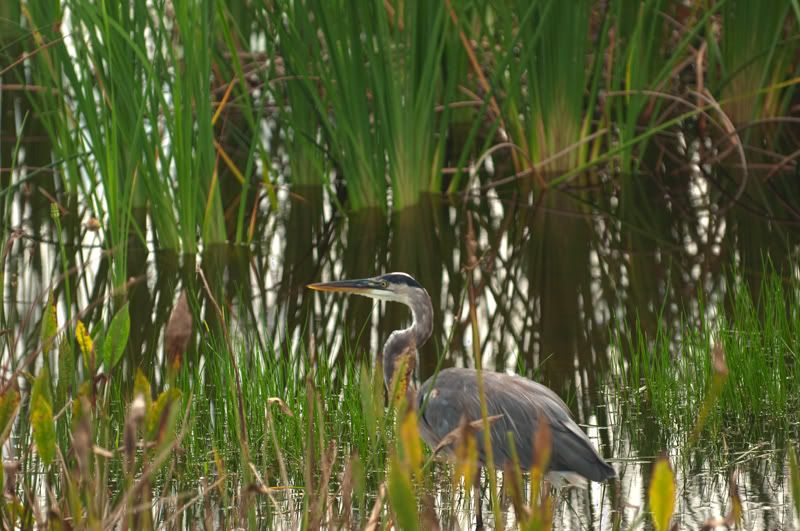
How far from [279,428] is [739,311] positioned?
1.56 meters

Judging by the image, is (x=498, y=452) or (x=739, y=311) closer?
(x=498, y=452)

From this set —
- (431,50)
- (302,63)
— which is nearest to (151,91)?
(302,63)

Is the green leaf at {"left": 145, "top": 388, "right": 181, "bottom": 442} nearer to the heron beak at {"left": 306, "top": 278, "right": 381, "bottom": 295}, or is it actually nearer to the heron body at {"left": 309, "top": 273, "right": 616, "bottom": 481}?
the heron body at {"left": 309, "top": 273, "right": 616, "bottom": 481}

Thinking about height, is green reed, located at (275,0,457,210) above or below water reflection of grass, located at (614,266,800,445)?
above

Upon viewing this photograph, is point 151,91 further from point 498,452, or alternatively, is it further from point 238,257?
point 498,452

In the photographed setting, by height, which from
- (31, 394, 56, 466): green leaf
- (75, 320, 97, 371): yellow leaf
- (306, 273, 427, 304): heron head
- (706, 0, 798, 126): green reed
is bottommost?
(31, 394, 56, 466): green leaf

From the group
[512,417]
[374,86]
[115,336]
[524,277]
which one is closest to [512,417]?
[512,417]

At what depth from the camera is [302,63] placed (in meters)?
6.01

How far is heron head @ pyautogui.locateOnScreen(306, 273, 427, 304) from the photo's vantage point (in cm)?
394

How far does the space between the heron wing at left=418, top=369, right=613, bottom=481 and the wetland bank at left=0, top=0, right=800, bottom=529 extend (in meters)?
0.13

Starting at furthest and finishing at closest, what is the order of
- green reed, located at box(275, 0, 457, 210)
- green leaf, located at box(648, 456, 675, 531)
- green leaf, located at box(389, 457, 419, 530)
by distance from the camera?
green reed, located at box(275, 0, 457, 210)
green leaf, located at box(648, 456, 675, 531)
green leaf, located at box(389, 457, 419, 530)

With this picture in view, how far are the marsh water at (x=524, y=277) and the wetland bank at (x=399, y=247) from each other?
2 centimetres

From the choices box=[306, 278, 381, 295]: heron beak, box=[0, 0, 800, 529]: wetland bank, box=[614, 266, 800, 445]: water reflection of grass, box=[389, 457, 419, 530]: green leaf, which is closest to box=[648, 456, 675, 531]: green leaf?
Result: box=[389, 457, 419, 530]: green leaf

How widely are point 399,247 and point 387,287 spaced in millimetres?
2232
